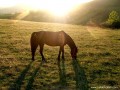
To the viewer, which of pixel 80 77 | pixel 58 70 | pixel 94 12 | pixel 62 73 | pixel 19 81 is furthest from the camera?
pixel 94 12

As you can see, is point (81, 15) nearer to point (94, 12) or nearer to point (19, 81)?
point (94, 12)

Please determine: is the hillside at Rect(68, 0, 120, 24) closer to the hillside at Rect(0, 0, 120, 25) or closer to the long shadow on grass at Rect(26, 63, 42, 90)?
the hillside at Rect(0, 0, 120, 25)

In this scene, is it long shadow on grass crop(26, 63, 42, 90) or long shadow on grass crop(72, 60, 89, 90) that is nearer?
long shadow on grass crop(26, 63, 42, 90)

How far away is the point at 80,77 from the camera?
19172 millimetres

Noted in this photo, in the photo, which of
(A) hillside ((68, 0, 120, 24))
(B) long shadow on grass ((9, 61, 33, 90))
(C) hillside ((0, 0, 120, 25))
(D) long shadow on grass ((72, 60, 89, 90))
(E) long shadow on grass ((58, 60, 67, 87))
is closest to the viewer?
(B) long shadow on grass ((9, 61, 33, 90))

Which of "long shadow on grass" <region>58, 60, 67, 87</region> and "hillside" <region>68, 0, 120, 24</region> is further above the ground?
"hillside" <region>68, 0, 120, 24</region>

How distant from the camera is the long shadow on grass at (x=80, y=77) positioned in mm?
17370

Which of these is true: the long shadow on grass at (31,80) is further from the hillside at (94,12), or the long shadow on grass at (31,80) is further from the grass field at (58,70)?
the hillside at (94,12)

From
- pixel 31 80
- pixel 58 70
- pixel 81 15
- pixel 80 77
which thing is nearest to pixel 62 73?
pixel 58 70

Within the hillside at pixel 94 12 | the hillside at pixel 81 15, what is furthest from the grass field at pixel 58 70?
the hillside at pixel 81 15

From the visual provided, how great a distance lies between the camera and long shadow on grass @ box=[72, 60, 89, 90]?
1737 centimetres

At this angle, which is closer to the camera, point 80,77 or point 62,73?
point 80,77

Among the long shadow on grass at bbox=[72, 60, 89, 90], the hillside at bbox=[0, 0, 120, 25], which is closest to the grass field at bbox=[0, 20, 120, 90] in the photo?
the long shadow on grass at bbox=[72, 60, 89, 90]

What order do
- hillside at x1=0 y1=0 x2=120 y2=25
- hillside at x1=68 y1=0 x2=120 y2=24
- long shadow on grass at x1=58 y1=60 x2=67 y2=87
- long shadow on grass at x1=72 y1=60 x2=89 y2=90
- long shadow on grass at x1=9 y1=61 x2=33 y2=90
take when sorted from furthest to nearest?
hillside at x1=0 y1=0 x2=120 y2=25, hillside at x1=68 y1=0 x2=120 y2=24, long shadow on grass at x1=58 y1=60 x2=67 y2=87, long shadow on grass at x1=72 y1=60 x2=89 y2=90, long shadow on grass at x1=9 y1=61 x2=33 y2=90
